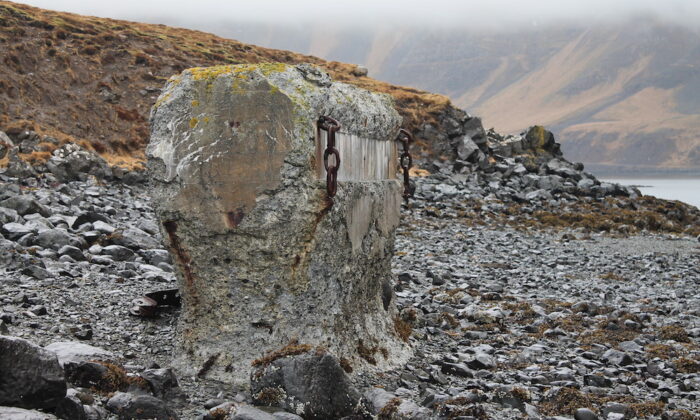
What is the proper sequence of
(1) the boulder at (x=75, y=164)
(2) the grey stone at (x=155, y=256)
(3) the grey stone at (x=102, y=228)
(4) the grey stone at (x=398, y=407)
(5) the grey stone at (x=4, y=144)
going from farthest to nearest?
(1) the boulder at (x=75, y=164)
(5) the grey stone at (x=4, y=144)
(3) the grey stone at (x=102, y=228)
(2) the grey stone at (x=155, y=256)
(4) the grey stone at (x=398, y=407)

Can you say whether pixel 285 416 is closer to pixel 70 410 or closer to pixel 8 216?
pixel 70 410

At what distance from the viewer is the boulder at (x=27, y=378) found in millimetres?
4316

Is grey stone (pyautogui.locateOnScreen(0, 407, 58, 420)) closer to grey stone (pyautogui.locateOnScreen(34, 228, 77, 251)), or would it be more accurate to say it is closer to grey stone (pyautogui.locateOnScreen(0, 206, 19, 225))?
grey stone (pyautogui.locateOnScreen(34, 228, 77, 251))

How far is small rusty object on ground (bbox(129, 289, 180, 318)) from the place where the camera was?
24.3 feet

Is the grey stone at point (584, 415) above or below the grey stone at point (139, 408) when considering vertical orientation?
below

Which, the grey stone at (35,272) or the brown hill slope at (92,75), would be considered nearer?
the grey stone at (35,272)

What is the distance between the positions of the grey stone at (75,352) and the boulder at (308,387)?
1.36 meters

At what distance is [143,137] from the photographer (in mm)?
30109

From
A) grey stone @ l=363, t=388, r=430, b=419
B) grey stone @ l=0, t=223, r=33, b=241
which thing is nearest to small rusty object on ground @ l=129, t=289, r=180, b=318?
grey stone @ l=363, t=388, r=430, b=419

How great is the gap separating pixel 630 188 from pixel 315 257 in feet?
102

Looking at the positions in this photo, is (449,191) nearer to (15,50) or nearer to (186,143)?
(15,50)

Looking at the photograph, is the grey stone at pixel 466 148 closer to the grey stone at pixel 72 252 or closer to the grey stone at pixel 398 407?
the grey stone at pixel 72 252

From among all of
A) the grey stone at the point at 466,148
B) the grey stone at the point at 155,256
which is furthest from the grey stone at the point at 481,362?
the grey stone at the point at 466,148

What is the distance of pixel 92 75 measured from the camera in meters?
33.7
